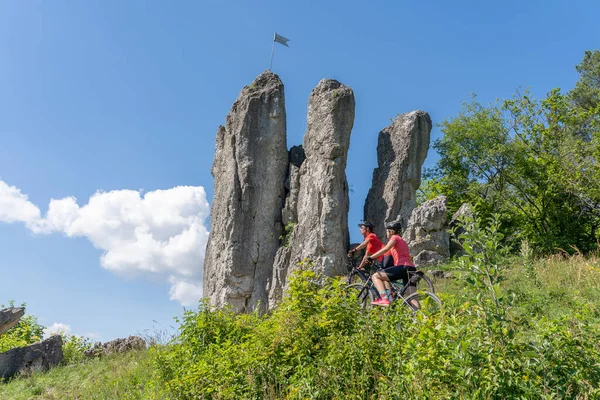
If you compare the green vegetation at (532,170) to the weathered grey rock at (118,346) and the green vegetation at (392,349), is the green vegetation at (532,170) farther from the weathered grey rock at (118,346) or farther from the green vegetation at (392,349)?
the weathered grey rock at (118,346)

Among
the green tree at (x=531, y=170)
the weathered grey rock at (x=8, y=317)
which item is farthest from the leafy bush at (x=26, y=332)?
the green tree at (x=531, y=170)

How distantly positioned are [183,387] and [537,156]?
26832mm

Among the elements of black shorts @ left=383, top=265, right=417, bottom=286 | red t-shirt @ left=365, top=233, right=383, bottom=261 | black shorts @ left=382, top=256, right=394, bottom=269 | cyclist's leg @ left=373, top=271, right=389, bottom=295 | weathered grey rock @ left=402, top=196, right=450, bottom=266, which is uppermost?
weathered grey rock @ left=402, top=196, right=450, bottom=266

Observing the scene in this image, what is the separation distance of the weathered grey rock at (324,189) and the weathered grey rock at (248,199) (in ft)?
5.46

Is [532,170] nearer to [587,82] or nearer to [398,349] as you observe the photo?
[587,82]

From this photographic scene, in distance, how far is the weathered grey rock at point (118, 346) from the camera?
53.4ft

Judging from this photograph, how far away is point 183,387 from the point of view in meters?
6.72

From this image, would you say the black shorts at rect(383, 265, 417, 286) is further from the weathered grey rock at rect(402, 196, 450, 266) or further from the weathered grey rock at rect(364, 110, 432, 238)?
the weathered grey rock at rect(364, 110, 432, 238)

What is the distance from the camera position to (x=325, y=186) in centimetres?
2355

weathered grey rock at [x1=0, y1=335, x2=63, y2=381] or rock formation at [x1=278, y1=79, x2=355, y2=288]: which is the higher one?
rock formation at [x1=278, y1=79, x2=355, y2=288]

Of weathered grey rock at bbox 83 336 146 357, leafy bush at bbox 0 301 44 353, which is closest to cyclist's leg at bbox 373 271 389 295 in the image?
weathered grey rock at bbox 83 336 146 357

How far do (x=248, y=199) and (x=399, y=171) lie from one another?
8.13 meters

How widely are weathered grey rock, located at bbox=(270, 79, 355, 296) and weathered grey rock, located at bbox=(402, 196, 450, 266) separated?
337cm

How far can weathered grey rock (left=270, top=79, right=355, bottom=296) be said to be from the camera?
22656mm
